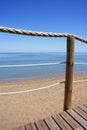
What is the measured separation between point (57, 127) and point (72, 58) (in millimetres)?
883

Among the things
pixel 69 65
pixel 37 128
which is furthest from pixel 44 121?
pixel 69 65

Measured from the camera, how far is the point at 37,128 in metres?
1.97

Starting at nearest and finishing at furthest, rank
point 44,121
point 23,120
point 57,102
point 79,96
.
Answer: point 44,121, point 23,120, point 57,102, point 79,96

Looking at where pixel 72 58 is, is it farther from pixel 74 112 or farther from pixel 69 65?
pixel 74 112

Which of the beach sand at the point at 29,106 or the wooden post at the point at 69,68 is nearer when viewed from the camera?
the wooden post at the point at 69,68

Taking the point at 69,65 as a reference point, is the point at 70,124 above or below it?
below

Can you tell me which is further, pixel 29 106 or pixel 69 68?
pixel 29 106

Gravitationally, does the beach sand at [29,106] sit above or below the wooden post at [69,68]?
below

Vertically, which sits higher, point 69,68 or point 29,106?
point 69,68

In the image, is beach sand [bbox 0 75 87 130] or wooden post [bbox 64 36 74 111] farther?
beach sand [bbox 0 75 87 130]

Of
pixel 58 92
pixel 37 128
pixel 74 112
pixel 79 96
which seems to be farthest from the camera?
pixel 58 92

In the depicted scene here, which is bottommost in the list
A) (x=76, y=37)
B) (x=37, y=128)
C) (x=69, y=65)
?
(x=37, y=128)

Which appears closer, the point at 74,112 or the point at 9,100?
the point at 74,112

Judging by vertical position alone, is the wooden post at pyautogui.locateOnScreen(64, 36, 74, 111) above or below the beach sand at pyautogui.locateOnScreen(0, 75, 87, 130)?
above
